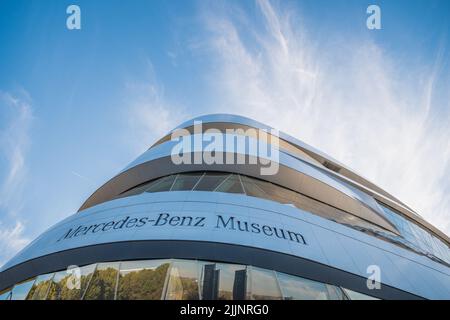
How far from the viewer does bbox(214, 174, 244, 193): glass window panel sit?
11599 millimetres

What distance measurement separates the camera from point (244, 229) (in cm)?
836

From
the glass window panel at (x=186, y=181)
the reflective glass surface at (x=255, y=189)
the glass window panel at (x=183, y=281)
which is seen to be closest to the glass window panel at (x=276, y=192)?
the reflective glass surface at (x=255, y=189)

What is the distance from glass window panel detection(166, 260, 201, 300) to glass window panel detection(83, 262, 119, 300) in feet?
4.43

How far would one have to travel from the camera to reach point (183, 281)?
6.76 m

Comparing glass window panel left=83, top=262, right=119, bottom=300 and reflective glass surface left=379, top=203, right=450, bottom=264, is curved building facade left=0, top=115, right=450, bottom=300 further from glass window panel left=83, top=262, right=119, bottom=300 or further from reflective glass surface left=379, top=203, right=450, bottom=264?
reflective glass surface left=379, top=203, right=450, bottom=264

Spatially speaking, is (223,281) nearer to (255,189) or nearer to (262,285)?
(262,285)

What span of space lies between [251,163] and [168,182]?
3.77m

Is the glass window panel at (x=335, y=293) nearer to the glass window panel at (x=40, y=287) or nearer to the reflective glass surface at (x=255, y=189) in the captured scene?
the reflective glass surface at (x=255, y=189)

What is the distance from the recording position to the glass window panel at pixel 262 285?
22.1ft

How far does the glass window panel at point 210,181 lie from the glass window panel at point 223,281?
179 inches

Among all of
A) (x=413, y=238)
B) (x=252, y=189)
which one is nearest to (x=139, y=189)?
(x=252, y=189)

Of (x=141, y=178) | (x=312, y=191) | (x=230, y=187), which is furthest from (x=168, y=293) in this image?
(x=312, y=191)
